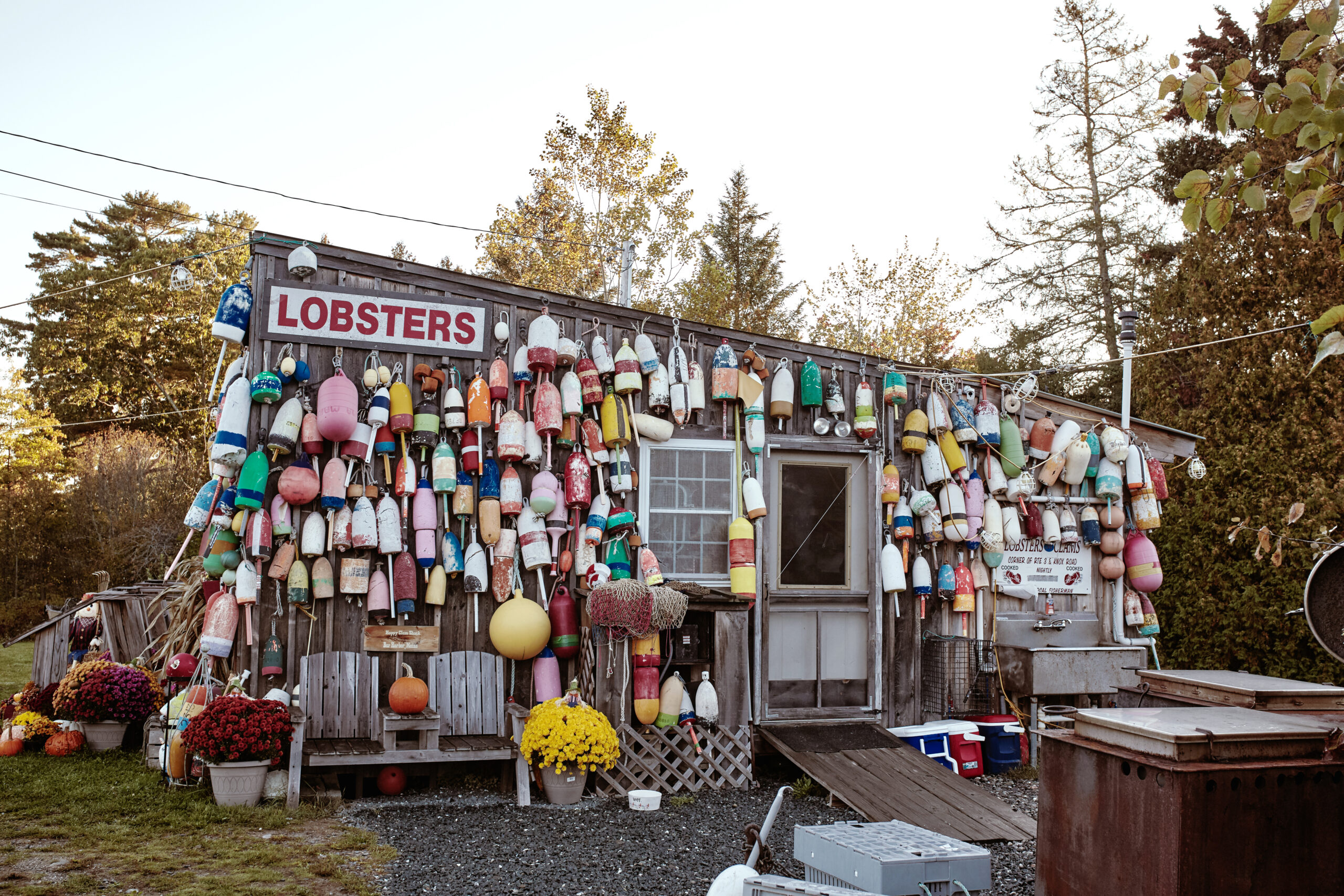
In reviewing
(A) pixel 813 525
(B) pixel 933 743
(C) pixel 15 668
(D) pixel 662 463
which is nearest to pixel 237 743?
(D) pixel 662 463

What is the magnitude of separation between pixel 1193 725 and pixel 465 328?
592 centimetres

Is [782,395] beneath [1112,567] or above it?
above

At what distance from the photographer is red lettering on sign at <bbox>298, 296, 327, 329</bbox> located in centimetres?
767

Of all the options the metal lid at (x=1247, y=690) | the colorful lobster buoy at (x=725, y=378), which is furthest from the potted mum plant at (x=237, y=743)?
the metal lid at (x=1247, y=690)

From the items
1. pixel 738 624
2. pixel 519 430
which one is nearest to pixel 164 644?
pixel 519 430

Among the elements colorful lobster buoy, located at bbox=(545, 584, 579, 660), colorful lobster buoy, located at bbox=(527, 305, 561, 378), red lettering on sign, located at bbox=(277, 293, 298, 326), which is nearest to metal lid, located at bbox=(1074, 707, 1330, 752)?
colorful lobster buoy, located at bbox=(545, 584, 579, 660)

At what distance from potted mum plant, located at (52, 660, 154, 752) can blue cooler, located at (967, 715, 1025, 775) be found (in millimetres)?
7365

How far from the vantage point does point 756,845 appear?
11.4ft

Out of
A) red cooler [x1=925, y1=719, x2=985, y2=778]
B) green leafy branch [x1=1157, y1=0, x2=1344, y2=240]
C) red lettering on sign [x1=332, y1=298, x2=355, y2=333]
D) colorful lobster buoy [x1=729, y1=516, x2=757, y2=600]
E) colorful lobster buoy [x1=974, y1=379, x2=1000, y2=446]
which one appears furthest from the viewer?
colorful lobster buoy [x1=974, y1=379, x2=1000, y2=446]

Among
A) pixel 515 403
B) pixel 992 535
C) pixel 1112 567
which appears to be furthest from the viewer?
pixel 1112 567

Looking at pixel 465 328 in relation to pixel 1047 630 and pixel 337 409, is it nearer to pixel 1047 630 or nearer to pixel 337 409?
pixel 337 409

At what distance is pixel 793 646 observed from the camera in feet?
28.5

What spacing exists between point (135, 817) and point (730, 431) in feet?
17.1

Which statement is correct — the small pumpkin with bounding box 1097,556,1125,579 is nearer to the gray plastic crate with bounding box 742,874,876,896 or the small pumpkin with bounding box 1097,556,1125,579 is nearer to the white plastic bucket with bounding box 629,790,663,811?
the white plastic bucket with bounding box 629,790,663,811
